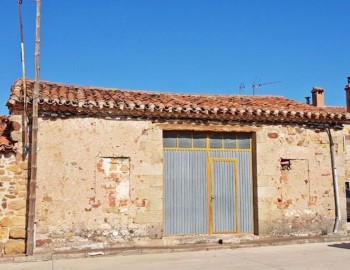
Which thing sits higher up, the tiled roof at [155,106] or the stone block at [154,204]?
the tiled roof at [155,106]

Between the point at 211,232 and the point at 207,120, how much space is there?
2770 millimetres

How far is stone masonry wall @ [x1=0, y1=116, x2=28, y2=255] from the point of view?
28.8ft

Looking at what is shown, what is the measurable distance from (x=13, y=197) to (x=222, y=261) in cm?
448

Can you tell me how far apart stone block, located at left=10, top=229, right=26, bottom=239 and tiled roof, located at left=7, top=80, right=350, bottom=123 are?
2545 millimetres

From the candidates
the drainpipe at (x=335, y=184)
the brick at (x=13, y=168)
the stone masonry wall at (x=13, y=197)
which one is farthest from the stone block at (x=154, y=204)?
the drainpipe at (x=335, y=184)

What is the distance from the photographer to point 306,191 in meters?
→ 11.2

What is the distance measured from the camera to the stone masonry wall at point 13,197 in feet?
28.8

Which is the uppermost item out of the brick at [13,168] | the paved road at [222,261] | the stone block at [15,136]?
the stone block at [15,136]

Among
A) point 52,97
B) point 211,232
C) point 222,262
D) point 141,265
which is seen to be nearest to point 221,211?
point 211,232

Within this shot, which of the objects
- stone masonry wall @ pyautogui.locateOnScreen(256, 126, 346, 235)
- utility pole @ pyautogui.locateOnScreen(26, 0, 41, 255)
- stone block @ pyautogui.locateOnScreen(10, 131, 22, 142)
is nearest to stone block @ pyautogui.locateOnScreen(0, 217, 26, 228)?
utility pole @ pyautogui.locateOnScreen(26, 0, 41, 255)

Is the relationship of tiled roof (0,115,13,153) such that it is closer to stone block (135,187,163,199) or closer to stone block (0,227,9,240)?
stone block (0,227,9,240)

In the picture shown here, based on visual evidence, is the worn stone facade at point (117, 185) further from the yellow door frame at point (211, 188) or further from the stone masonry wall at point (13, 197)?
the yellow door frame at point (211, 188)

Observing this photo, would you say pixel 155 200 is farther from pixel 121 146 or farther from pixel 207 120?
pixel 207 120

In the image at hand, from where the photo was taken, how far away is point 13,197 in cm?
888
